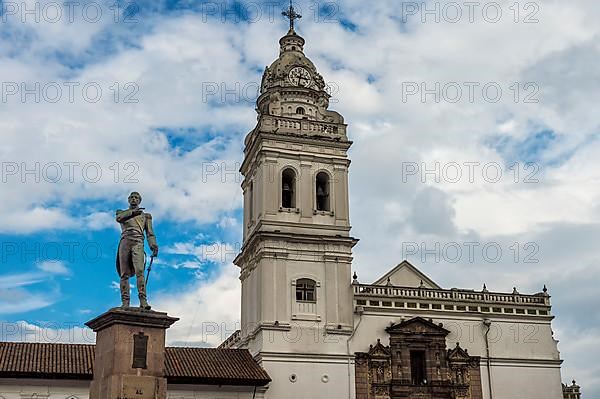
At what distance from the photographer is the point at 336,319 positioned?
108ft

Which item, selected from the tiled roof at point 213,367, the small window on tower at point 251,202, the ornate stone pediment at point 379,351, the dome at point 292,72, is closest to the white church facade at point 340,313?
the ornate stone pediment at point 379,351

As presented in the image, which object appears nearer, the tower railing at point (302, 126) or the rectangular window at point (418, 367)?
the rectangular window at point (418, 367)

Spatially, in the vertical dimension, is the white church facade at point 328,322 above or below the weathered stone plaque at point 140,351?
above

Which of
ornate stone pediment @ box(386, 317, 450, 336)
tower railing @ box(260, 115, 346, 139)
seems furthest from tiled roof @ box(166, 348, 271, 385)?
tower railing @ box(260, 115, 346, 139)

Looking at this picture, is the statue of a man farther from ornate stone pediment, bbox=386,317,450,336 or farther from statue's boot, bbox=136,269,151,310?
ornate stone pediment, bbox=386,317,450,336

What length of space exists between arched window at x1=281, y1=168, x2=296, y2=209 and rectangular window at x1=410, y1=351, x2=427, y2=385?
27.3ft

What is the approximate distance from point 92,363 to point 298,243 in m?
9.70

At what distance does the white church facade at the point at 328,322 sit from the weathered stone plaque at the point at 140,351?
1443 cm

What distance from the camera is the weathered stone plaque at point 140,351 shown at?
52.4ft

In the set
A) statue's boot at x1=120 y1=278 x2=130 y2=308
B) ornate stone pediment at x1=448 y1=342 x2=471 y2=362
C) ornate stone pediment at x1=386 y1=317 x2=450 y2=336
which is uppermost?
ornate stone pediment at x1=386 y1=317 x2=450 y2=336

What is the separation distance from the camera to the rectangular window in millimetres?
33188

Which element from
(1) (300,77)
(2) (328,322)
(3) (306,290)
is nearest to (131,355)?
(2) (328,322)

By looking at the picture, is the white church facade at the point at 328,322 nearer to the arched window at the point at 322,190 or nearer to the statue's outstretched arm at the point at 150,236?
the arched window at the point at 322,190

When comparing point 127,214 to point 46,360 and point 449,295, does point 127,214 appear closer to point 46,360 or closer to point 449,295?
point 46,360
